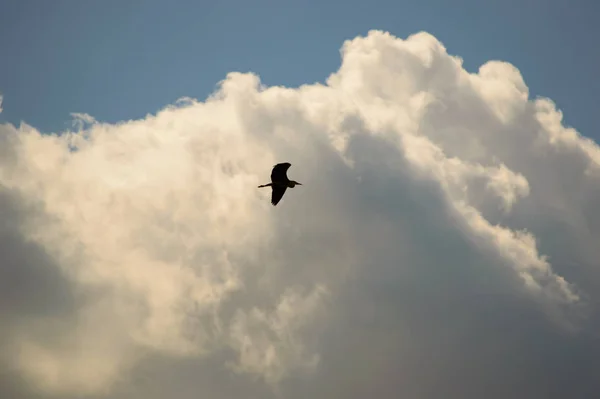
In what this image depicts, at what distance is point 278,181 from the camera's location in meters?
142

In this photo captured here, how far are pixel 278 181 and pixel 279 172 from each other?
8.65 feet

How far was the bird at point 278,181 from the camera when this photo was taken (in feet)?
455

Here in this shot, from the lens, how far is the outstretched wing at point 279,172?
13812 centimetres

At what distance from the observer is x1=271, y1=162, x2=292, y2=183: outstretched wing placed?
138125 millimetres

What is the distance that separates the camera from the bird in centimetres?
13875

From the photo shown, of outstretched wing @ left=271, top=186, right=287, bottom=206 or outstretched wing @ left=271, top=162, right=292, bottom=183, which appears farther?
outstretched wing @ left=271, top=186, right=287, bottom=206

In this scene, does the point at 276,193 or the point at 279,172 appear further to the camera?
the point at 276,193

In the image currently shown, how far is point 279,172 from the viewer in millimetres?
140000

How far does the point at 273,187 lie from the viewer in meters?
144

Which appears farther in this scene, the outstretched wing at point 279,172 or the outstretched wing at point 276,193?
the outstretched wing at point 276,193
